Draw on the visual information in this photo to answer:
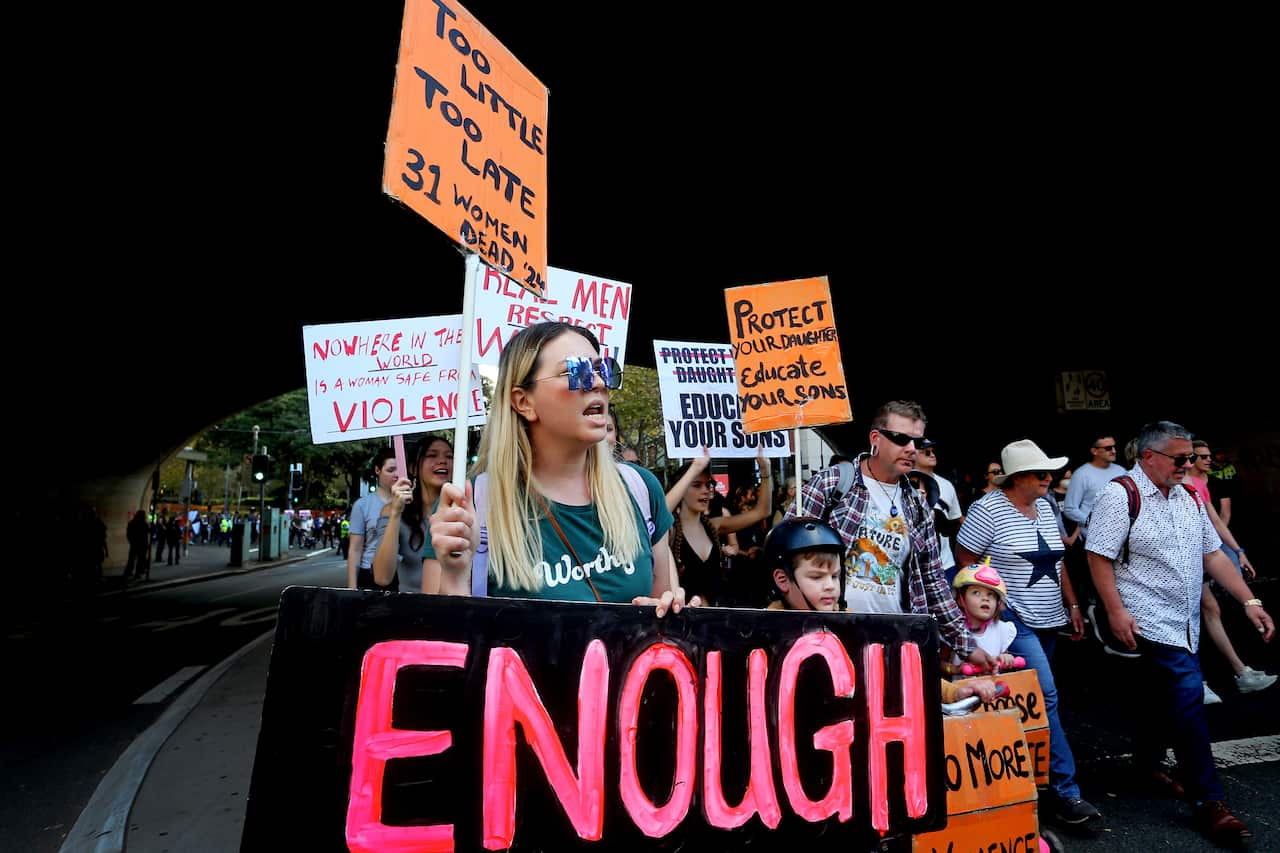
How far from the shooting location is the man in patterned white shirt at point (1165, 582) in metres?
3.51

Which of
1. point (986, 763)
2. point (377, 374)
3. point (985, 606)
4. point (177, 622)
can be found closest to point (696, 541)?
point (985, 606)

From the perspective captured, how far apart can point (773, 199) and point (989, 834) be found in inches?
341

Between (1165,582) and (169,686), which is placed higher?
(1165,582)

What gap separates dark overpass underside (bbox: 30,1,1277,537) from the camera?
676cm

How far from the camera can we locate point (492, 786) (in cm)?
150

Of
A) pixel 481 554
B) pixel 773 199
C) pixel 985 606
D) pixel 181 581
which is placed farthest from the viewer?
pixel 181 581

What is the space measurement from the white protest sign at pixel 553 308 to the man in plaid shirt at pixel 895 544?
1.57 meters

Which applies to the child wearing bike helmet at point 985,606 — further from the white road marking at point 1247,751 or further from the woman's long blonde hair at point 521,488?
the woman's long blonde hair at point 521,488

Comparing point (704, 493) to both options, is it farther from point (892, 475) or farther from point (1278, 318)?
point (1278, 318)

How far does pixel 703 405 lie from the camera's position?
505cm

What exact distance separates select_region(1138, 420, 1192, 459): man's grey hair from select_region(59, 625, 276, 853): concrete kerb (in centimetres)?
531

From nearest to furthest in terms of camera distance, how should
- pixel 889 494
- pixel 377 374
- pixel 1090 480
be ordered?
pixel 889 494 → pixel 377 374 → pixel 1090 480

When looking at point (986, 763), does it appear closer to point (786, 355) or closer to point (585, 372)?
point (585, 372)

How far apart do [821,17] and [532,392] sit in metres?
5.83
